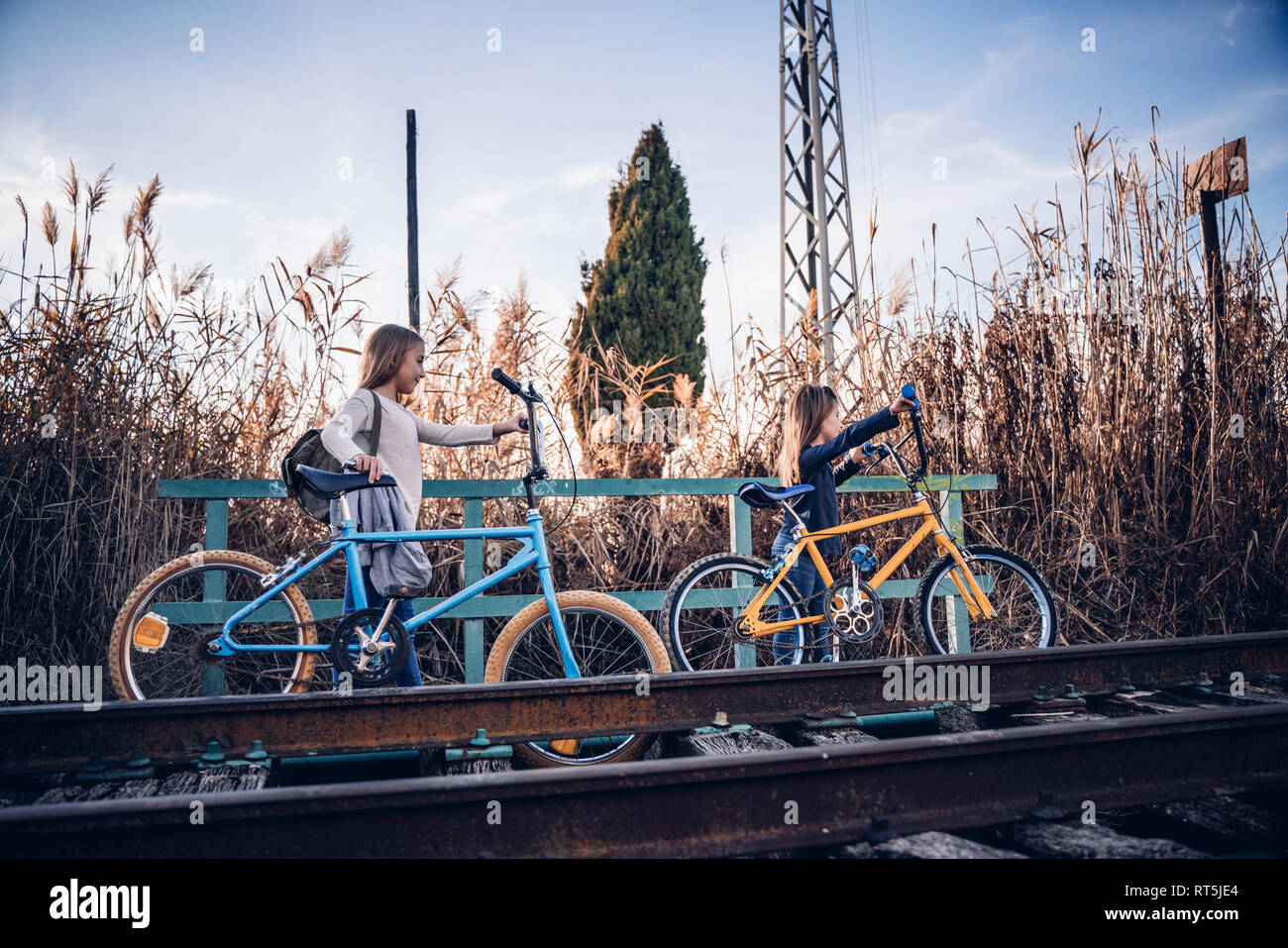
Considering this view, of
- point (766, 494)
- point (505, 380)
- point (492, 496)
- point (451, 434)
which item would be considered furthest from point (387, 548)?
→ point (766, 494)

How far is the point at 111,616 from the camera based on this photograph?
3.92 metres

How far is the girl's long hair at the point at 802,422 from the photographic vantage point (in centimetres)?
436

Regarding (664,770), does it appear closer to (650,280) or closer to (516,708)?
(516,708)

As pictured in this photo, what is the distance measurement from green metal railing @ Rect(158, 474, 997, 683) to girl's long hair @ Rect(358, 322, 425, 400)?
668mm

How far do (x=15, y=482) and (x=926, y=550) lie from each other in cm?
479

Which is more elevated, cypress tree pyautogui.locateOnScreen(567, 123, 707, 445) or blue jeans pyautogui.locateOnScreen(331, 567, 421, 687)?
cypress tree pyautogui.locateOnScreen(567, 123, 707, 445)

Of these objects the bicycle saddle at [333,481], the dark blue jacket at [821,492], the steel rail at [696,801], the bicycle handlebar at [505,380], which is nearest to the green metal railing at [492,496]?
the dark blue jacket at [821,492]

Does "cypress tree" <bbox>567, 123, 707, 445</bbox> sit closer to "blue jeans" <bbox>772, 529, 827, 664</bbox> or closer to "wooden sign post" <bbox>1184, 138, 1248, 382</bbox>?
"wooden sign post" <bbox>1184, 138, 1248, 382</bbox>

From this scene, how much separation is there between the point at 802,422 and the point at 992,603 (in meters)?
1.54

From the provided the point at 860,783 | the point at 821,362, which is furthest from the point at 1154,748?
the point at 821,362

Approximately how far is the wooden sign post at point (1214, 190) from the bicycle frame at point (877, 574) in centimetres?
A: 274

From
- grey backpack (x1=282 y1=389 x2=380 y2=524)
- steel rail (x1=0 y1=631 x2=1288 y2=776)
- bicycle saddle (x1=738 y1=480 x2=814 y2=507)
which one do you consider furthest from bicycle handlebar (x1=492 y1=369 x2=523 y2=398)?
bicycle saddle (x1=738 y1=480 x2=814 y2=507)

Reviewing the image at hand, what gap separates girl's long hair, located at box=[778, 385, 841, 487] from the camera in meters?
4.36

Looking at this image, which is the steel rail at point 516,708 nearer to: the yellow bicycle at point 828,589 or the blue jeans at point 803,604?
the yellow bicycle at point 828,589
